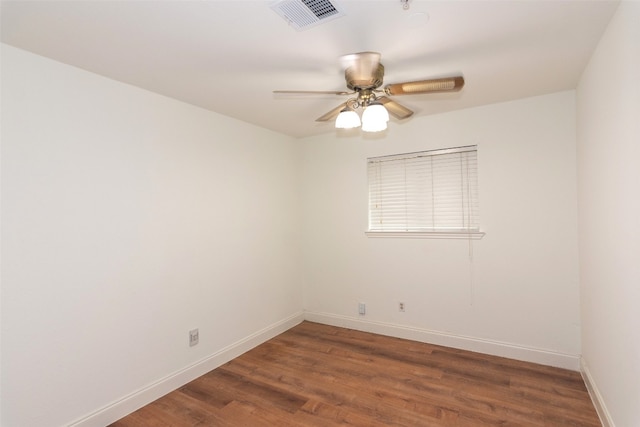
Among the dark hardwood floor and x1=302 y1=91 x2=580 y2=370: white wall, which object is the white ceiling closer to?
x1=302 y1=91 x2=580 y2=370: white wall

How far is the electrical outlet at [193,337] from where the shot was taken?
2.81 metres

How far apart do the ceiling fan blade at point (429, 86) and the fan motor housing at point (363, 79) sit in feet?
0.32

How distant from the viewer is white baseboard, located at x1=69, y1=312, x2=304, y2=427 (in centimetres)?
217

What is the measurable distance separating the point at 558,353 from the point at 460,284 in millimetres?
934

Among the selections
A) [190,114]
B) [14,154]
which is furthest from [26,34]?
[190,114]

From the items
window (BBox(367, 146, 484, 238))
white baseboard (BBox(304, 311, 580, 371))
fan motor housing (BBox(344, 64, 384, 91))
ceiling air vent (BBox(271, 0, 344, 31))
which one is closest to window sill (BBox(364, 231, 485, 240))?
window (BBox(367, 146, 484, 238))

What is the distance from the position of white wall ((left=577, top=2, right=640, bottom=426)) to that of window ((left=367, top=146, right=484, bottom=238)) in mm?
904

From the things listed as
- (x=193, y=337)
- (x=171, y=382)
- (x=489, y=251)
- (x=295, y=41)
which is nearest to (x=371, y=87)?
(x=295, y=41)

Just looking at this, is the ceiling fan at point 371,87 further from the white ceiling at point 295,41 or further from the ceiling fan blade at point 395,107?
the white ceiling at point 295,41

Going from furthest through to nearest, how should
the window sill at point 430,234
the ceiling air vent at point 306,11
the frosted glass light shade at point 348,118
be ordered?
the window sill at point 430,234 → the frosted glass light shade at point 348,118 → the ceiling air vent at point 306,11

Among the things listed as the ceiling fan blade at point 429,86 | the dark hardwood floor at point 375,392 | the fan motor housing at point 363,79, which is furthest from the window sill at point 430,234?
the fan motor housing at point 363,79

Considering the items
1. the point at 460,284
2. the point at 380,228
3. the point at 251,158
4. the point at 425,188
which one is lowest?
the point at 460,284

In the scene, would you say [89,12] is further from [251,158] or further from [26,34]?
[251,158]

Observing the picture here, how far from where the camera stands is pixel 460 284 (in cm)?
322
